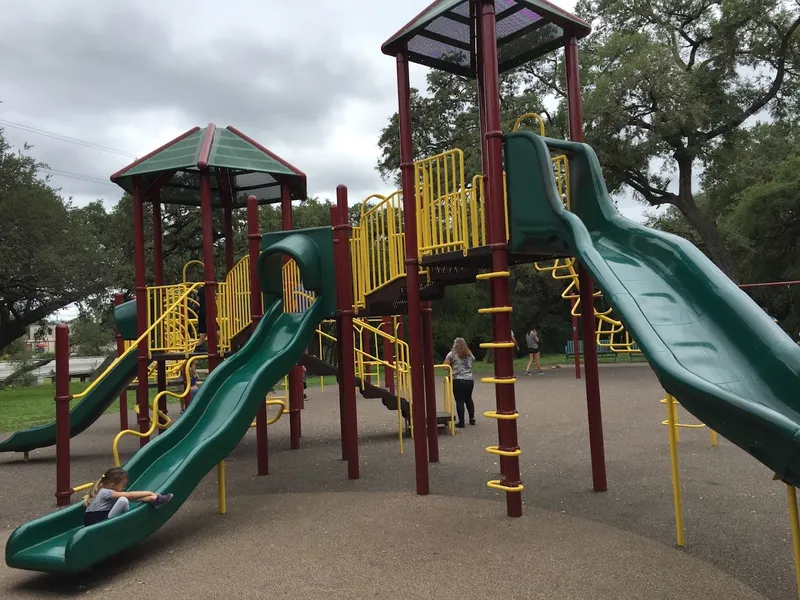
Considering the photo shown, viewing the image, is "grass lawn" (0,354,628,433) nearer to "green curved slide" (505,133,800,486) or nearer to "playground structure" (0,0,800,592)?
"playground structure" (0,0,800,592)

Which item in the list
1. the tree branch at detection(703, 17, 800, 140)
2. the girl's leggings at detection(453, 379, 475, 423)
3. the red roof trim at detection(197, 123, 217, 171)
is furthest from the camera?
the tree branch at detection(703, 17, 800, 140)

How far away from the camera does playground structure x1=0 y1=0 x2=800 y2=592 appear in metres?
4.04

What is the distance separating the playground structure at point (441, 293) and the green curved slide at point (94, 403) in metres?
0.03

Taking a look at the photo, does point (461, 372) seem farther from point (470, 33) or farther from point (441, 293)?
point (470, 33)

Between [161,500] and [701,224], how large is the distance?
21.4 meters

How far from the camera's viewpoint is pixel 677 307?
4.47 m

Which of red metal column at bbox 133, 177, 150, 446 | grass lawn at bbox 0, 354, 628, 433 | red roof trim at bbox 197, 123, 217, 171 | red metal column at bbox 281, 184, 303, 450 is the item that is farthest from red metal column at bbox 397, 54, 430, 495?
grass lawn at bbox 0, 354, 628, 433

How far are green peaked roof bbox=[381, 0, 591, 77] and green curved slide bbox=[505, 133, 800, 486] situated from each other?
1.80 meters

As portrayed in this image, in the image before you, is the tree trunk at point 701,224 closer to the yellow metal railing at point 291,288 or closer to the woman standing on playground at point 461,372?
the woman standing on playground at point 461,372

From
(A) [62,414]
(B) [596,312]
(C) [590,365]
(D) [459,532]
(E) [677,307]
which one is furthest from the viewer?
(B) [596,312]

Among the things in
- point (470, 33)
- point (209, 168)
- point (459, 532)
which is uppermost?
point (470, 33)

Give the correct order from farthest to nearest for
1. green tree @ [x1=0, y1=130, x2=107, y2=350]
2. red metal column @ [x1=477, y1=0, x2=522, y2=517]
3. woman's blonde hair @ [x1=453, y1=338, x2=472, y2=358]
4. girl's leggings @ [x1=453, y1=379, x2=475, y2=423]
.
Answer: green tree @ [x1=0, y1=130, x2=107, y2=350], girl's leggings @ [x1=453, y1=379, x2=475, y2=423], woman's blonde hair @ [x1=453, y1=338, x2=472, y2=358], red metal column @ [x1=477, y1=0, x2=522, y2=517]

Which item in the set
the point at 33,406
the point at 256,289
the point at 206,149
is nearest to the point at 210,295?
the point at 256,289

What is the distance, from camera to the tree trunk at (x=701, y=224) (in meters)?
21.6
